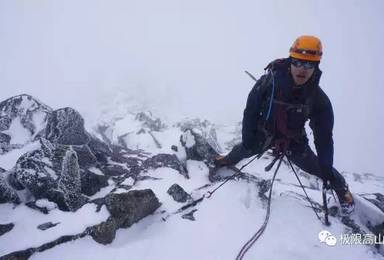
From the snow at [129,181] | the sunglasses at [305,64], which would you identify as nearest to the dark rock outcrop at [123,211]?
the snow at [129,181]

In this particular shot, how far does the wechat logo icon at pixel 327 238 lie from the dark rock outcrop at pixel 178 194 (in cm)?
324

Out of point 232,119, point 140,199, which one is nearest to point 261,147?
point 140,199

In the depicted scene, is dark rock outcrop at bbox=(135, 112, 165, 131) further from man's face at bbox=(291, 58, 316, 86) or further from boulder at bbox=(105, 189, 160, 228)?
man's face at bbox=(291, 58, 316, 86)

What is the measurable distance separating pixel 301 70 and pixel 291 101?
0.74 m

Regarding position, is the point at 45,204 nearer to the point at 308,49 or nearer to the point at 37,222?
the point at 37,222

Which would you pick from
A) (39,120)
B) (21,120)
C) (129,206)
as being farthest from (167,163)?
(21,120)

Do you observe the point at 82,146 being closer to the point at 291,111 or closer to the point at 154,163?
the point at 154,163

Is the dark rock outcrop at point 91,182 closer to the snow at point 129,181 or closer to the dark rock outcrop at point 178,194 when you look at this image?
the snow at point 129,181

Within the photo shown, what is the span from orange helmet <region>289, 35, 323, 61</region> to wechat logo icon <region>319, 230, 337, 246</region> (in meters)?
3.96

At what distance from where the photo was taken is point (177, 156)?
34.3 feet

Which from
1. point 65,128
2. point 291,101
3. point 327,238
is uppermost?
point 291,101

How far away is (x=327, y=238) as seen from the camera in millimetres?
6293

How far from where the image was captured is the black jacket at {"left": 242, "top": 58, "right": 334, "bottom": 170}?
20.4 feet

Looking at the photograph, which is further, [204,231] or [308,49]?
[204,231]
